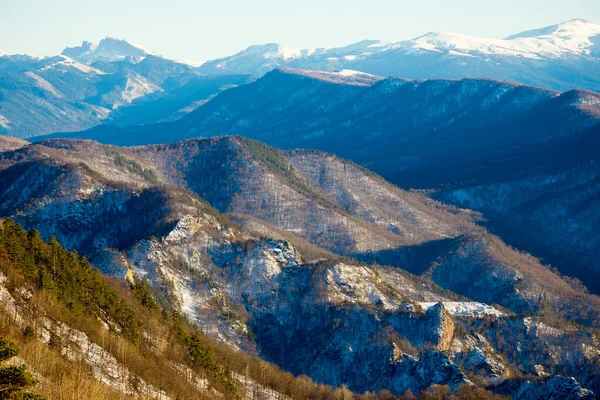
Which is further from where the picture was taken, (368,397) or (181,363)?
(368,397)

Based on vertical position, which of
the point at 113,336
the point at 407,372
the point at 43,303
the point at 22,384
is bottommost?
the point at 407,372

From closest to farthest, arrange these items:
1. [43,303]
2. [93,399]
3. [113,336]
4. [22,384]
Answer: [22,384] → [93,399] → [43,303] → [113,336]

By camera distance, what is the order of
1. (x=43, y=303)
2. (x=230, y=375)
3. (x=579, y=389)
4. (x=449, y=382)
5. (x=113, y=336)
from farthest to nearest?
(x=449, y=382)
(x=579, y=389)
(x=230, y=375)
(x=113, y=336)
(x=43, y=303)

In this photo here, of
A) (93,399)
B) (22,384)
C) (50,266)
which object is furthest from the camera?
(50,266)

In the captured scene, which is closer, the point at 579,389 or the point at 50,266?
the point at 50,266

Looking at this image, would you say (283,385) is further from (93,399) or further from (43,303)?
(93,399)

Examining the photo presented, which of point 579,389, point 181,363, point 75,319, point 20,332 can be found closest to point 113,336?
point 75,319

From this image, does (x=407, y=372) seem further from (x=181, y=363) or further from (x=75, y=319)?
(x=75, y=319)

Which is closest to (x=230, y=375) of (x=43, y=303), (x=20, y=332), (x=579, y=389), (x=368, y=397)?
(x=368, y=397)

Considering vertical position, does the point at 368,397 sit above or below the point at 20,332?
below
